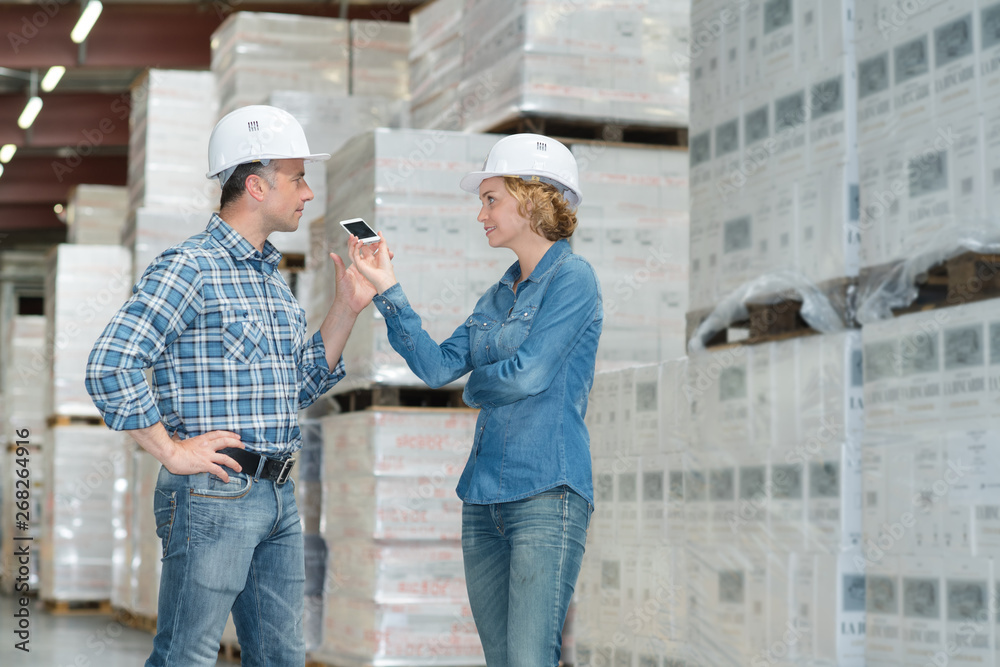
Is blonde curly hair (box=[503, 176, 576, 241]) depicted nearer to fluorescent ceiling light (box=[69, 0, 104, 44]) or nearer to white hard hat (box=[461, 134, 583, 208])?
white hard hat (box=[461, 134, 583, 208])

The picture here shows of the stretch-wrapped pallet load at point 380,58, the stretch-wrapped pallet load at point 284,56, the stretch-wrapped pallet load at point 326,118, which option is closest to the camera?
the stretch-wrapped pallet load at point 326,118

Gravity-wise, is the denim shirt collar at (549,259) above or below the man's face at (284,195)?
below

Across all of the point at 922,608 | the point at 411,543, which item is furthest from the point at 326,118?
the point at 922,608

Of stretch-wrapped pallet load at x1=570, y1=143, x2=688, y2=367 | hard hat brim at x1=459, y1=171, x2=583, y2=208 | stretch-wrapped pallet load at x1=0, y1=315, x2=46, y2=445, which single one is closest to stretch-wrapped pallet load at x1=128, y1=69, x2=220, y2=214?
stretch-wrapped pallet load at x1=570, y1=143, x2=688, y2=367

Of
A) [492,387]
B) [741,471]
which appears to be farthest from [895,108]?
[492,387]

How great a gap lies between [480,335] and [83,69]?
1020 centimetres

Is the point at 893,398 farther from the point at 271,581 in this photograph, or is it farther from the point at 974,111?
the point at 271,581

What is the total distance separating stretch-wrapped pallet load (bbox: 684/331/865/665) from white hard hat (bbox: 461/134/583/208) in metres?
1.00

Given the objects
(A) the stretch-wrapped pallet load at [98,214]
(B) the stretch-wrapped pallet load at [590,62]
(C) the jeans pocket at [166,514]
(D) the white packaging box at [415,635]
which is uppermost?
(A) the stretch-wrapped pallet load at [98,214]

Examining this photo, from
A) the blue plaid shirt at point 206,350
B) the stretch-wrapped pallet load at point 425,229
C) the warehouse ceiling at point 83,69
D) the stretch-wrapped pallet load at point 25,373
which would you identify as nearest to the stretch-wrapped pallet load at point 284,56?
the stretch-wrapped pallet load at point 425,229

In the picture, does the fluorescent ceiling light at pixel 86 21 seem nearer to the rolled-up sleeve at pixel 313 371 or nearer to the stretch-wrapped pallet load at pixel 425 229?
the stretch-wrapped pallet load at pixel 425 229

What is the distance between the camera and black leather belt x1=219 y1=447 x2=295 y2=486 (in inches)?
95.3

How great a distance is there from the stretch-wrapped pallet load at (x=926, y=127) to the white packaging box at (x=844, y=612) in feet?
2.41

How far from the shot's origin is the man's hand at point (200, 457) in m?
2.36
